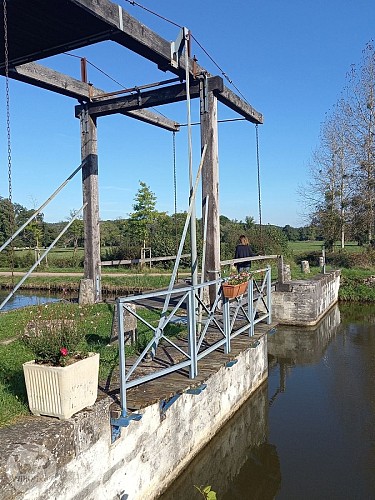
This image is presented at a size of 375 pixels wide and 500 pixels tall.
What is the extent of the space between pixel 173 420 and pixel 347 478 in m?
2.50

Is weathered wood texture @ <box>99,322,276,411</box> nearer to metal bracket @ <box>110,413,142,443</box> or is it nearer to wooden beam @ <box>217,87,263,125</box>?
metal bracket @ <box>110,413,142,443</box>

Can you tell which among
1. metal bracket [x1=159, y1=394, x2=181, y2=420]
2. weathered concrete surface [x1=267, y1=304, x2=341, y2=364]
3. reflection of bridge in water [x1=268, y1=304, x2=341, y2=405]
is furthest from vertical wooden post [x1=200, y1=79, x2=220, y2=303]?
weathered concrete surface [x1=267, y1=304, x2=341, y2=364]

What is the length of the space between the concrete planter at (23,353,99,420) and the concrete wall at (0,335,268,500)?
9 cm

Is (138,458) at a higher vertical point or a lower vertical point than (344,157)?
lower

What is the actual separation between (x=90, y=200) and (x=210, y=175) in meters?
3.19

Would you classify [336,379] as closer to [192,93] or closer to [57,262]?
[192,93]

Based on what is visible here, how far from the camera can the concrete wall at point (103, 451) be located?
3326 mm

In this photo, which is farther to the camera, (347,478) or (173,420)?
(347,478)

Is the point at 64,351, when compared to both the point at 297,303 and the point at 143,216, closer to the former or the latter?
the point at 297,303

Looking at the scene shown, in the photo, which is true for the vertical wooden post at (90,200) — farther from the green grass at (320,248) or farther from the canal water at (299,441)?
the green grass at (320,248)

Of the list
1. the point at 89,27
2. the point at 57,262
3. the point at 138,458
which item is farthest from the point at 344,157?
the point at 138,458

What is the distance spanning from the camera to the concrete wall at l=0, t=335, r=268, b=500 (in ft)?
10.9

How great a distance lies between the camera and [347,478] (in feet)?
18.8

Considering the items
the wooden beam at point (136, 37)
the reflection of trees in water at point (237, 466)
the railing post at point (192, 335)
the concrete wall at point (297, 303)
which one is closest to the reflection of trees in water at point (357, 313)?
the concrete wall at point (297, 303)
